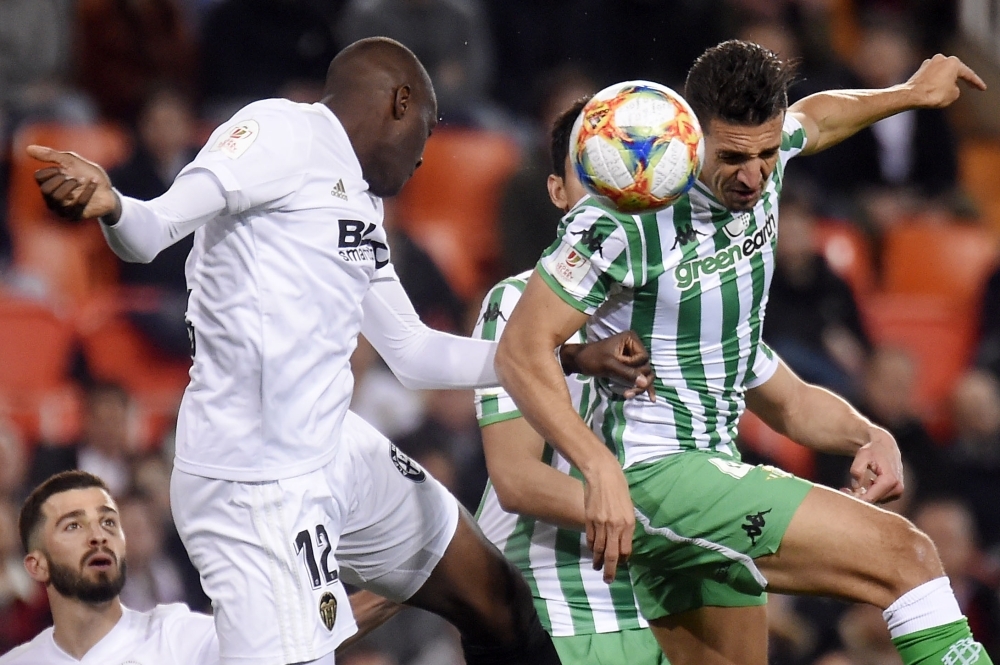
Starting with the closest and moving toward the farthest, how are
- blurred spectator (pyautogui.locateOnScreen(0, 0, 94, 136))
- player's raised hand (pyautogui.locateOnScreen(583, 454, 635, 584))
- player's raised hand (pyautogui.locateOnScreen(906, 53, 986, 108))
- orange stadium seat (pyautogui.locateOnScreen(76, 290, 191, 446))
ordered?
player's raised hand (pyautogui.locateOnScreen(583, 454, 635, 584)) < player's raised hand (pyautogui.locateOnScreen(906, 53, 986, 108)) < orange stadium seat (pyautogui.locateOnScreen(76, 290, 191, 446)) < blurred spectator (pyautogui.locateOnScreen(0, 0, 94, 136))

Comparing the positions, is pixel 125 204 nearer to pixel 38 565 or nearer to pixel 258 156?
pixel 258 156

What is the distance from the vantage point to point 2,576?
5.46 metres

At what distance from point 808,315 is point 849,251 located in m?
0.88

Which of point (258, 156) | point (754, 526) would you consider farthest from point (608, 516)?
point (258, 156)

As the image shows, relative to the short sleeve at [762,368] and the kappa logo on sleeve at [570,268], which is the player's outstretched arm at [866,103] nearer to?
the short sleeve at [762,368]

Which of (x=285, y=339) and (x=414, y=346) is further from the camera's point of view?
(x=414, y=346)

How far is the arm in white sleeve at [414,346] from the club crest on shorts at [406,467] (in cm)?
19

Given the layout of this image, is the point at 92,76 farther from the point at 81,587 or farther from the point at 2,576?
the point at 81,587

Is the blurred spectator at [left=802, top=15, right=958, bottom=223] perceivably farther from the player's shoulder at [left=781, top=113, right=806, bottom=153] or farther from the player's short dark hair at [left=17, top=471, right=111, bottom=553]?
the player's short dark hair at [left=17, top=471, right=111, bottom=553]

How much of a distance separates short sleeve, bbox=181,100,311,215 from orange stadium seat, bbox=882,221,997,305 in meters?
5.32

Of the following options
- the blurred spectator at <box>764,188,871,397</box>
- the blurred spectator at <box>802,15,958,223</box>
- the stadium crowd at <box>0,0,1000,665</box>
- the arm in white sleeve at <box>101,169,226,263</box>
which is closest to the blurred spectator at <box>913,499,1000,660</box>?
the stadium crowd at <box>0,0,1000,665</box>

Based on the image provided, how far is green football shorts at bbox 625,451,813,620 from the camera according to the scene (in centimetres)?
306

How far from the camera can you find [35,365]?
640 centimetres

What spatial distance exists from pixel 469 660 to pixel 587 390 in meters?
0.81
